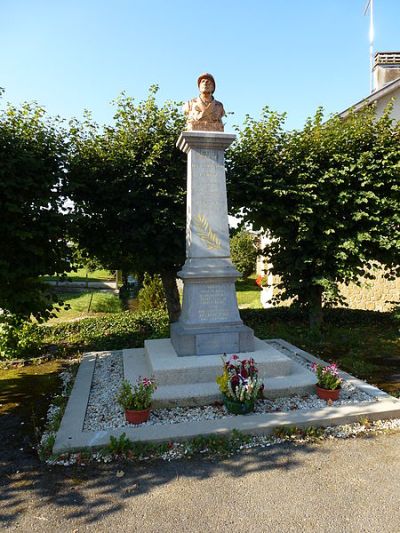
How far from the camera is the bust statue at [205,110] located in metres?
7.15

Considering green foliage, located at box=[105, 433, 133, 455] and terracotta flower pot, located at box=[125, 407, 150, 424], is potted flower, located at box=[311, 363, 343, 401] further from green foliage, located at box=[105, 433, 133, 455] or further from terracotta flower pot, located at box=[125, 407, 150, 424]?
green foliage, located at box=[105, 433, 133, 455]

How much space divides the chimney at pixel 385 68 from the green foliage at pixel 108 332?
16.6 meters

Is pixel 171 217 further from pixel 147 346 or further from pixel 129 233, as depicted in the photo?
pixel 147 346

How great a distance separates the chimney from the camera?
724 inches

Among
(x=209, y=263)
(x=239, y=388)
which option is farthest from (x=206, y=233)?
(x=239, y=388)

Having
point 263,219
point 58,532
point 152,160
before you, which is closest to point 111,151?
point 152,160

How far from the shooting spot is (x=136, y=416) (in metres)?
4.89

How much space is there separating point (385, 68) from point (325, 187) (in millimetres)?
13429

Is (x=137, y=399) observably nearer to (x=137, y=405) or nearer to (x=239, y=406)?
(x=137, y=405)

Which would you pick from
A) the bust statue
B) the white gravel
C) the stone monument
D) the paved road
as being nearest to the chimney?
the bust statue

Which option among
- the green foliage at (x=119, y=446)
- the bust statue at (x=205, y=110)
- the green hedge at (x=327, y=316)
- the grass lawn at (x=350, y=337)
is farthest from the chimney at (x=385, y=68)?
the green foliage at (x=119, y=446)

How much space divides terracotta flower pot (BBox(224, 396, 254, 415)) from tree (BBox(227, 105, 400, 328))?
5431 millimetres

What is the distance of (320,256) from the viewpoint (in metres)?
10.0

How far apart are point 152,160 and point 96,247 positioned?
108 inches
